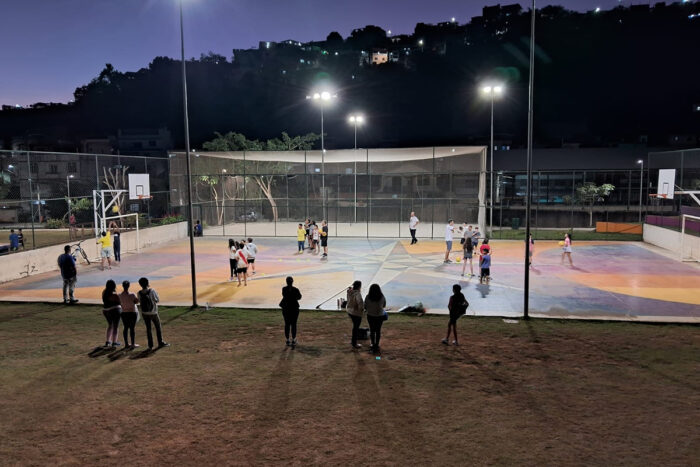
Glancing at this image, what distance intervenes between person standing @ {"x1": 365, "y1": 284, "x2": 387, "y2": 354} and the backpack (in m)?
4.60

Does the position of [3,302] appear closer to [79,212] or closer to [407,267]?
[407,267]

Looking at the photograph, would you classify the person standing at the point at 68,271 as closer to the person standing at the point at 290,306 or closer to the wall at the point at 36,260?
the wall at the point at 36,260

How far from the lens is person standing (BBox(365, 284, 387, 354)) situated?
10.2m

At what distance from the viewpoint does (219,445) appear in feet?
22.3

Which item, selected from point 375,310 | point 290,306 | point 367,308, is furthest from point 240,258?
point 375,310

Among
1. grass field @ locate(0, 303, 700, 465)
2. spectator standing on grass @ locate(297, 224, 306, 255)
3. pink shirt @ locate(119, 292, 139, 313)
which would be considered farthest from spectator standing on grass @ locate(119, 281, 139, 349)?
spectator standing on grass @ locate(297, 224, 306, 255)

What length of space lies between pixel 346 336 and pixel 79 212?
132 feet

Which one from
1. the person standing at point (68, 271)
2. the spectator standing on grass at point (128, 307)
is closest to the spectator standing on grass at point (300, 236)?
the person standing at point (68, 271)

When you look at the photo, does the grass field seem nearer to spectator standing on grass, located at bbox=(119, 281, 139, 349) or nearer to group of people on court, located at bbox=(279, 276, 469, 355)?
group of people on court, located at bbox=(279, 276, 469, 355)

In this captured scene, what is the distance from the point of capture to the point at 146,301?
10234mm

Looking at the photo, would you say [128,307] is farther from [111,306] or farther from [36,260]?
[36,260]

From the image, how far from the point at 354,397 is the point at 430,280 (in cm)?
1061

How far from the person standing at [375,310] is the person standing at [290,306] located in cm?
156

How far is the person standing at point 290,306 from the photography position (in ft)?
34.4
